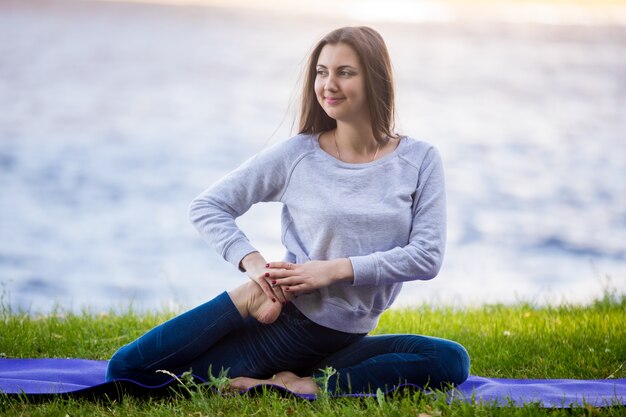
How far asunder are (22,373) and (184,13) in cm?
5220

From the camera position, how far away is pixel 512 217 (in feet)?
55.4

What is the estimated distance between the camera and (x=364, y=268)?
347 cm

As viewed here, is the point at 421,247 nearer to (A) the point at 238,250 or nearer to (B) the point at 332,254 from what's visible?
(B) the point at 332,254

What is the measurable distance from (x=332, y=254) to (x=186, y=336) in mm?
679

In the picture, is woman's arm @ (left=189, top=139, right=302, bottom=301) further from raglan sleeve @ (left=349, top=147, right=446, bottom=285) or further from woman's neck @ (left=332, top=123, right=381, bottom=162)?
raglan sleeve @ (left=349, top=147, right=446, bottom=285)

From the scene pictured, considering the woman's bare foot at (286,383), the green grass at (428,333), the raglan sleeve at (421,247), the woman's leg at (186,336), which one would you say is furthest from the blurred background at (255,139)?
the woman's bare foot at (286,383)

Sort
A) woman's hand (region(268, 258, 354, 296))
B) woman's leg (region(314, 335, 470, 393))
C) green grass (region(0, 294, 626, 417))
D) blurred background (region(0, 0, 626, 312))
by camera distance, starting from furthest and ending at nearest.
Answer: blurred background (region(0, 0, 626, 312)), woman's leg (region(314, 335, 470, 393)), woman's hand (region(268, 258, 354, 296)), green grass (region(0, 294, 626, 417))

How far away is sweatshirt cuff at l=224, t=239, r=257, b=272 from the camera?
3.66 metres

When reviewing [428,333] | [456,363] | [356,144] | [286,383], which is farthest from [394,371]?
[428,333]

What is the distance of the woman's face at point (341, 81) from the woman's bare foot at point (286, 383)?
1101 millimetres

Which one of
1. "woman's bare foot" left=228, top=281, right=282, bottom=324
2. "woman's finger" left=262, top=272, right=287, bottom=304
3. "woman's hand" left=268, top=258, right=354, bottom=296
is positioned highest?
"woman's hand" left=268, top=258, right=354, bottom=296

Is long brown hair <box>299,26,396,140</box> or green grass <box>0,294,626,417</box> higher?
long brown hair <box>299,26,396,140</box>

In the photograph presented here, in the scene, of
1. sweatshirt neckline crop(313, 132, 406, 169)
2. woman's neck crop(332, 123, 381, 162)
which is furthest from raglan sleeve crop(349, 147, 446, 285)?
woman's neck crop(332, 123, 381, 162)

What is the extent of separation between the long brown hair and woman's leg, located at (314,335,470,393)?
91 centimetres
